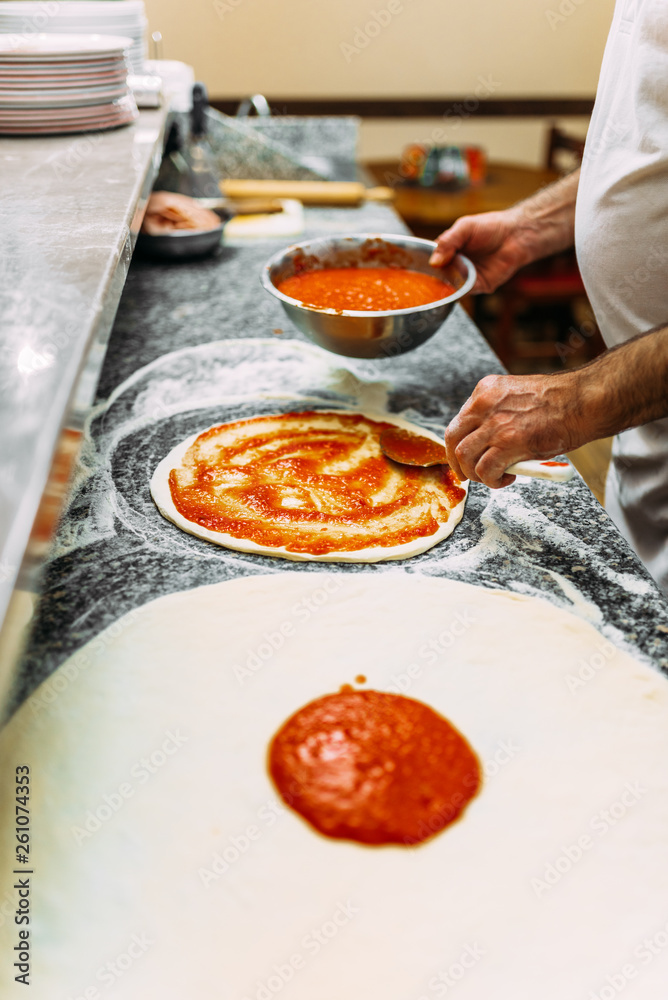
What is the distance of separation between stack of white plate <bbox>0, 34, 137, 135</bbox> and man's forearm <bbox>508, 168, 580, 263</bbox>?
3.55 feet

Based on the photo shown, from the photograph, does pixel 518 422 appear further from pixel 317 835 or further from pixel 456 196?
pixel 456 196

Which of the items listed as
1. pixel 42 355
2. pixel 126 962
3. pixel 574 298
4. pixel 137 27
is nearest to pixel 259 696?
pixel 126 962

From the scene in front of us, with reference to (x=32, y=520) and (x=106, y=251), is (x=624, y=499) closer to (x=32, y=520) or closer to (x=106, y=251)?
(x=106, y=251)

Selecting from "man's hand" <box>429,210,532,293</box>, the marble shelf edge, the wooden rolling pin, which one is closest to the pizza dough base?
the marble shelf edge

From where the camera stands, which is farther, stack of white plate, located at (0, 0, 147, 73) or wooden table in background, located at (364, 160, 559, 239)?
wooden table in background, located at (364, 160, 559, 239)

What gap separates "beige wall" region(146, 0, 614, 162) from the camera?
4742mm

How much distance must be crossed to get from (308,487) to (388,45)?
15.1 ft

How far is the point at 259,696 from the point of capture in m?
0.96

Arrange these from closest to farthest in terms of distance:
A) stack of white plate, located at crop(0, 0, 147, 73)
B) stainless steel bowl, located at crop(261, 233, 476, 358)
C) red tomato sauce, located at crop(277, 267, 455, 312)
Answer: stainless steel bowl, located at crop(261, 233, 476, 358) → red tomato sauce, located at crop(277, 267, 455, 312) → stack of white plate, located at crop(0, 0, 147, 73)

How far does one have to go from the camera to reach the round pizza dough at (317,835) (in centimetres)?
70

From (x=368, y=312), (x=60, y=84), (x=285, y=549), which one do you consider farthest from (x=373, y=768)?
(x=60, y=84)

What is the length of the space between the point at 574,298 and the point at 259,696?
153 inches

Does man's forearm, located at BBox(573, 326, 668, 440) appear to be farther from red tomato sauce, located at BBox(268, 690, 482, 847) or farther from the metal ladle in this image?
red tomato sauce, located at BBox(268, 690, 482, 847)

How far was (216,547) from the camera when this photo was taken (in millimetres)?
1229
